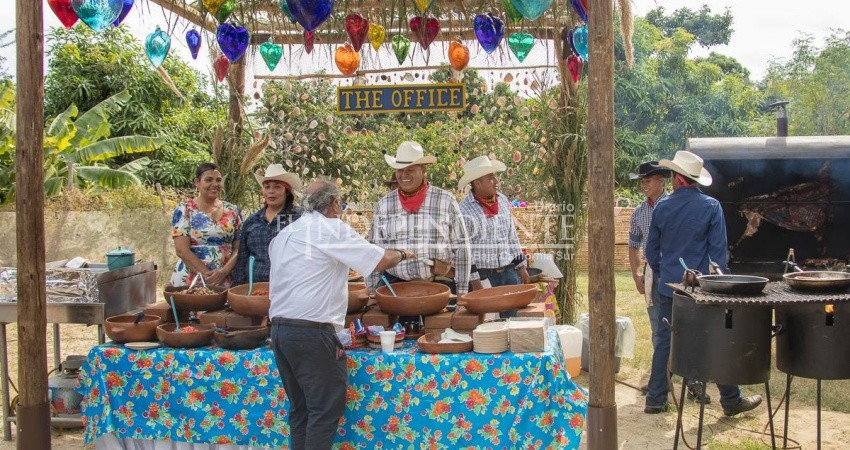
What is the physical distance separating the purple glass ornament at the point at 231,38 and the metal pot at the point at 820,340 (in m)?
4.04

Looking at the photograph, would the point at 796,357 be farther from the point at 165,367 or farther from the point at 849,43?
the point at 849,43

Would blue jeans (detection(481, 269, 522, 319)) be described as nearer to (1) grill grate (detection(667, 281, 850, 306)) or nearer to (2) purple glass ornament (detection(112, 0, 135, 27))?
(1) grill grate (detection(667, 281, 850, 306))

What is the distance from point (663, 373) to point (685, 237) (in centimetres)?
97

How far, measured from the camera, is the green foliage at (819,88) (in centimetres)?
2152

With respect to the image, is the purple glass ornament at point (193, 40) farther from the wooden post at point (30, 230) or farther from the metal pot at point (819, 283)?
the metal pot at point (819, 283)

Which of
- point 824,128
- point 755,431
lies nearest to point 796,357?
point 755,431

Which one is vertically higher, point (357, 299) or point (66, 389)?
point (357, 299)

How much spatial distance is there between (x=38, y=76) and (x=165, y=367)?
5.40ft

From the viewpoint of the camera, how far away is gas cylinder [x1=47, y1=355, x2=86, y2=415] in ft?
16.4

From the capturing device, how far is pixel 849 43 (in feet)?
73.0

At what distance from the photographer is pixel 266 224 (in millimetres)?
5105

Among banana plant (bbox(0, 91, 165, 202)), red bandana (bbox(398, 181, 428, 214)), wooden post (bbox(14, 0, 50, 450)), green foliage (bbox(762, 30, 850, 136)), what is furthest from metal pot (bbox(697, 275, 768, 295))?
green foliage (bbox(762, 30, 850, 136))

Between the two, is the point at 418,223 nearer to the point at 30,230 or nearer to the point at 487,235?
the point at 487,235

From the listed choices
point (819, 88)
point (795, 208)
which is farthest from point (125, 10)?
point (819, 88)
